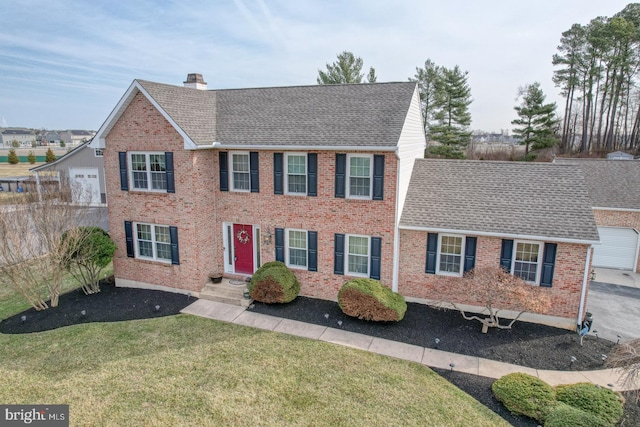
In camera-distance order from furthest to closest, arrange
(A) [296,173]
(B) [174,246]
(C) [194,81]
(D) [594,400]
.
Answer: (C) [194,81]
(B) [174,246]
(A) [296,173]
(D) [594,400]

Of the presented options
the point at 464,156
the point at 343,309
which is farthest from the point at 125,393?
the point at 464,156

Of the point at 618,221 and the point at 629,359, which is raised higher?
the point at 618,221

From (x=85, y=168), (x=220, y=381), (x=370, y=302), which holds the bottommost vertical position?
(x=220, y=381)

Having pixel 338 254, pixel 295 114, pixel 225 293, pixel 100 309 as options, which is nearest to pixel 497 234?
pixel 338 254

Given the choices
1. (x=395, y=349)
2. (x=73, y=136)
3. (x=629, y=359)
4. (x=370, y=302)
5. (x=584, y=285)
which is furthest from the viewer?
(x=73, y=136)

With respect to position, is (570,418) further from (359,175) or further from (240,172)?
(240,172)

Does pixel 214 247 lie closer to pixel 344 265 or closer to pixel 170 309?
pixel 170 309

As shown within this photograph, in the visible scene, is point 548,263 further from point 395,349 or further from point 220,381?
point 220,381

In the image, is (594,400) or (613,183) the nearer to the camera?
(594,400)
